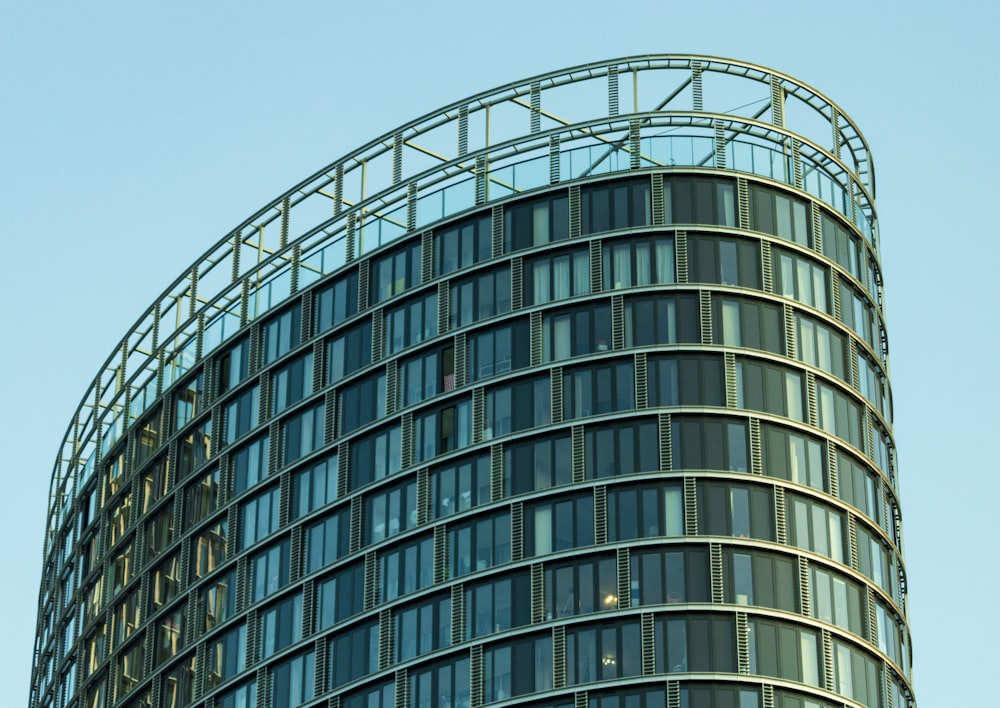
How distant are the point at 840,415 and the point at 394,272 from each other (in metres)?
24.8

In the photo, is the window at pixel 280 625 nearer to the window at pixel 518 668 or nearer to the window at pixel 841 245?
the window at pixel 518 668

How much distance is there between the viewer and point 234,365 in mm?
126500

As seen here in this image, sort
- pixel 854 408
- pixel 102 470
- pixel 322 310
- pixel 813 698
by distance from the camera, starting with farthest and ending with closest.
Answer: pixel 102 470 < pixel 322 310 < pixel 854 408 < pixel 813 698

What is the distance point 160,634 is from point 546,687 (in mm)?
30346

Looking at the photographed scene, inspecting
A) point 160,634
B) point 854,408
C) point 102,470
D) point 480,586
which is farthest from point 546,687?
point 102,470

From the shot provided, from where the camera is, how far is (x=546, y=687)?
341ft

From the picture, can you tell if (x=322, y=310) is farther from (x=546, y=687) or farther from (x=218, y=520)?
(x=546, y=687)

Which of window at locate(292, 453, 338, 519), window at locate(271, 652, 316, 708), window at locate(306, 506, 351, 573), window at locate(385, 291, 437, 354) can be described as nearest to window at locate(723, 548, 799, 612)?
window at locate(306, 506, 351, 573)

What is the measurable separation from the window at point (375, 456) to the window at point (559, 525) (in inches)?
381

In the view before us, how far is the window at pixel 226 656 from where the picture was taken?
387ft

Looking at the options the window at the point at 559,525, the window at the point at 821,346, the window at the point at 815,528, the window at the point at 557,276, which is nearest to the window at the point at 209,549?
the window at the point at 559,525

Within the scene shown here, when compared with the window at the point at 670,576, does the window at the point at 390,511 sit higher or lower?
higher

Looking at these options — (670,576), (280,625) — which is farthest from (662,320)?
(280,625)

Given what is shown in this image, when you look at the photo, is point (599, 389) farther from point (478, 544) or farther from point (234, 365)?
point (234, 365)
